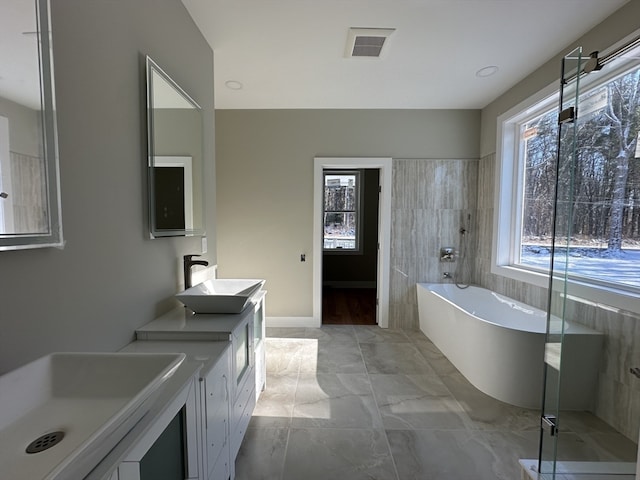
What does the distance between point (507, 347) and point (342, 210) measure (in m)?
4.36

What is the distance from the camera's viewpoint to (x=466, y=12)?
197cm

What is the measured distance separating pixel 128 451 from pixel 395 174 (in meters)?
3.58

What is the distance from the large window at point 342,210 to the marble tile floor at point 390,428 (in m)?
3.54

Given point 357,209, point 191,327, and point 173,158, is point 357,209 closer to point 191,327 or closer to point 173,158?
point 173,158

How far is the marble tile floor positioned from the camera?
1.67 m

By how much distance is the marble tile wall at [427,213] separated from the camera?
12.2ft

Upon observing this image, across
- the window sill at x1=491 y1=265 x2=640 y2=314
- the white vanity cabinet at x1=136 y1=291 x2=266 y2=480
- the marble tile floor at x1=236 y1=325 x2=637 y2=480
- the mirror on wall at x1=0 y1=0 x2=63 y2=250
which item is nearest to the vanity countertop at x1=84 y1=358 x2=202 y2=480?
the white vanity cabinet at x1=136 y1=291 x2=266 y2=480

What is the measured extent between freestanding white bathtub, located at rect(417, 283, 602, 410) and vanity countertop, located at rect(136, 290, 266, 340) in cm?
178

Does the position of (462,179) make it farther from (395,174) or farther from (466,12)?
(466,12)

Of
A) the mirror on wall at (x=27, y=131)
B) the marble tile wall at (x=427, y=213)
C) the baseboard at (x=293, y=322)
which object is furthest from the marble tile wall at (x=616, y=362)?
the baseboard at (x=293, y=322)

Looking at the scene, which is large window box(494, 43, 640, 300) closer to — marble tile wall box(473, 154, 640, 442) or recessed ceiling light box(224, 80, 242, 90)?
marble tile wall box(473, 154, 640, 442)

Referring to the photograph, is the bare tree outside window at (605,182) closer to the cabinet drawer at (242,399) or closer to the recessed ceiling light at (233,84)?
the cabinet drawer at (242,399)

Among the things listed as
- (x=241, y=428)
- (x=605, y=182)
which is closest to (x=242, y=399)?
(x=241, y=428)

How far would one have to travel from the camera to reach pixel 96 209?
1.17 meters
